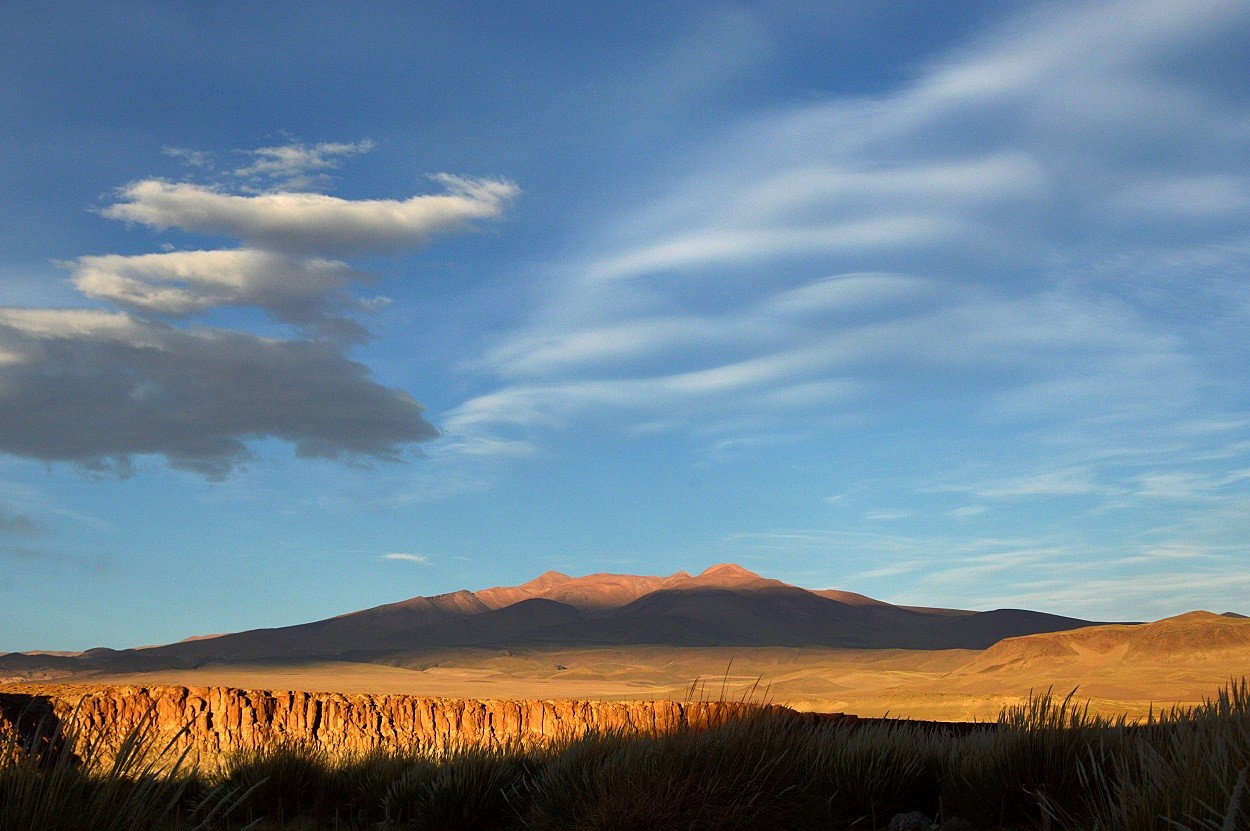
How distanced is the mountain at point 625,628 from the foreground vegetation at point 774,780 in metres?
96.8

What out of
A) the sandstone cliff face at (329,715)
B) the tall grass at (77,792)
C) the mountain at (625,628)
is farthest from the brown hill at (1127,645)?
the tall grass at (77,792)

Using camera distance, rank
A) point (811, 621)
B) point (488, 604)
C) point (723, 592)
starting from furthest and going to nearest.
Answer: point (488, 604) < point (723, 592) < point (811, 621)

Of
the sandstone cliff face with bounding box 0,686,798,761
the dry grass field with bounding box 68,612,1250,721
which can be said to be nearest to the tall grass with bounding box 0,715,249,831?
the sandstone cliff face with bounding box 0,686,798,761

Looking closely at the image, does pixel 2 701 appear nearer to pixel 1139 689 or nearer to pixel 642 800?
pixel 642 800

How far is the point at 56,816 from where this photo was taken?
11.4 ft

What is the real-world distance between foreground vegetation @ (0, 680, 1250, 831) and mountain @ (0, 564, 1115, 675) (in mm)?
96754

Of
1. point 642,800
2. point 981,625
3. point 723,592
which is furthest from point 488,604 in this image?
point 642,800

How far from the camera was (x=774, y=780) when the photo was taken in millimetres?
7566

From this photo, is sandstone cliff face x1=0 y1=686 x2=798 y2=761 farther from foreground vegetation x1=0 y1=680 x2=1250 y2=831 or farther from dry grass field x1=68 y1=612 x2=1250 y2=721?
dry grass field x1=68 y1=612 x2=1250 y2=721

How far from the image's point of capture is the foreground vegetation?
545cm

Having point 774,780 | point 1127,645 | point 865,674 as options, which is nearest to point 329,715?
point 774,780

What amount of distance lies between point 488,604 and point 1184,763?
179 metres

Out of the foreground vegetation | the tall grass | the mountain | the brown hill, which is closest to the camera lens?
the tall grass

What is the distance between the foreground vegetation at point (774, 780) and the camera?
545 centimetres
